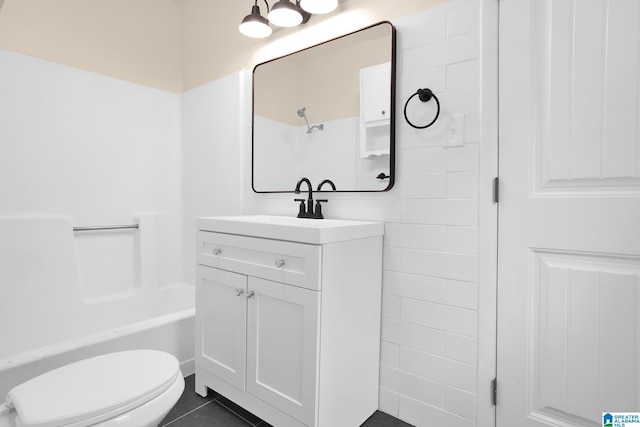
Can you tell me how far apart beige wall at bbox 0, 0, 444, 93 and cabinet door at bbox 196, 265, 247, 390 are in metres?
1.30

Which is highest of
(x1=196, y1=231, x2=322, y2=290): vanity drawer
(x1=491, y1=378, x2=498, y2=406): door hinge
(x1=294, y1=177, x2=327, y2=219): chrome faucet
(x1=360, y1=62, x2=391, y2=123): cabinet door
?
(x1=360, y1=62, x2=391, y2=123): cabinet door

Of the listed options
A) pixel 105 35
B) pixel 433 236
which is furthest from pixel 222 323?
pixel 105 35

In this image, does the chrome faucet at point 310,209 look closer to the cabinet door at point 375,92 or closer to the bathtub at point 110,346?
the cabinet door at point 375,92

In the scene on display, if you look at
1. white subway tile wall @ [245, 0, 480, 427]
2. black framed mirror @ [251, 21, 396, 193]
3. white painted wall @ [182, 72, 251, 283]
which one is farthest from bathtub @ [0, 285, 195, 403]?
white subway tile wall @ [245, 0, 480, 427]

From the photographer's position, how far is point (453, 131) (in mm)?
1449

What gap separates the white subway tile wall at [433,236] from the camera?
142 centimetres

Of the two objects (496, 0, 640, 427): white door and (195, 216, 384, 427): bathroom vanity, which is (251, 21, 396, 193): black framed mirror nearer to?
(195, 216, 384, 427): bathroom vanity

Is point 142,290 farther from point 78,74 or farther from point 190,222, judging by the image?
point 78,74

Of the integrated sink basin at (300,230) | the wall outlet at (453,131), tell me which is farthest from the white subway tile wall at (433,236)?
the integrated sink basin at (300,230)

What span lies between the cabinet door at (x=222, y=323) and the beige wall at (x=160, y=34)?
1.30 m

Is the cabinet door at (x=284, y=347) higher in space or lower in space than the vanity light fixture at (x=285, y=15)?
lower

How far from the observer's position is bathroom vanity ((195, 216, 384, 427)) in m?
1.33

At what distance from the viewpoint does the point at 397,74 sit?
161cm

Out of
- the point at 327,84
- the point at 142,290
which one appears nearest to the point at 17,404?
the point at 142,290
